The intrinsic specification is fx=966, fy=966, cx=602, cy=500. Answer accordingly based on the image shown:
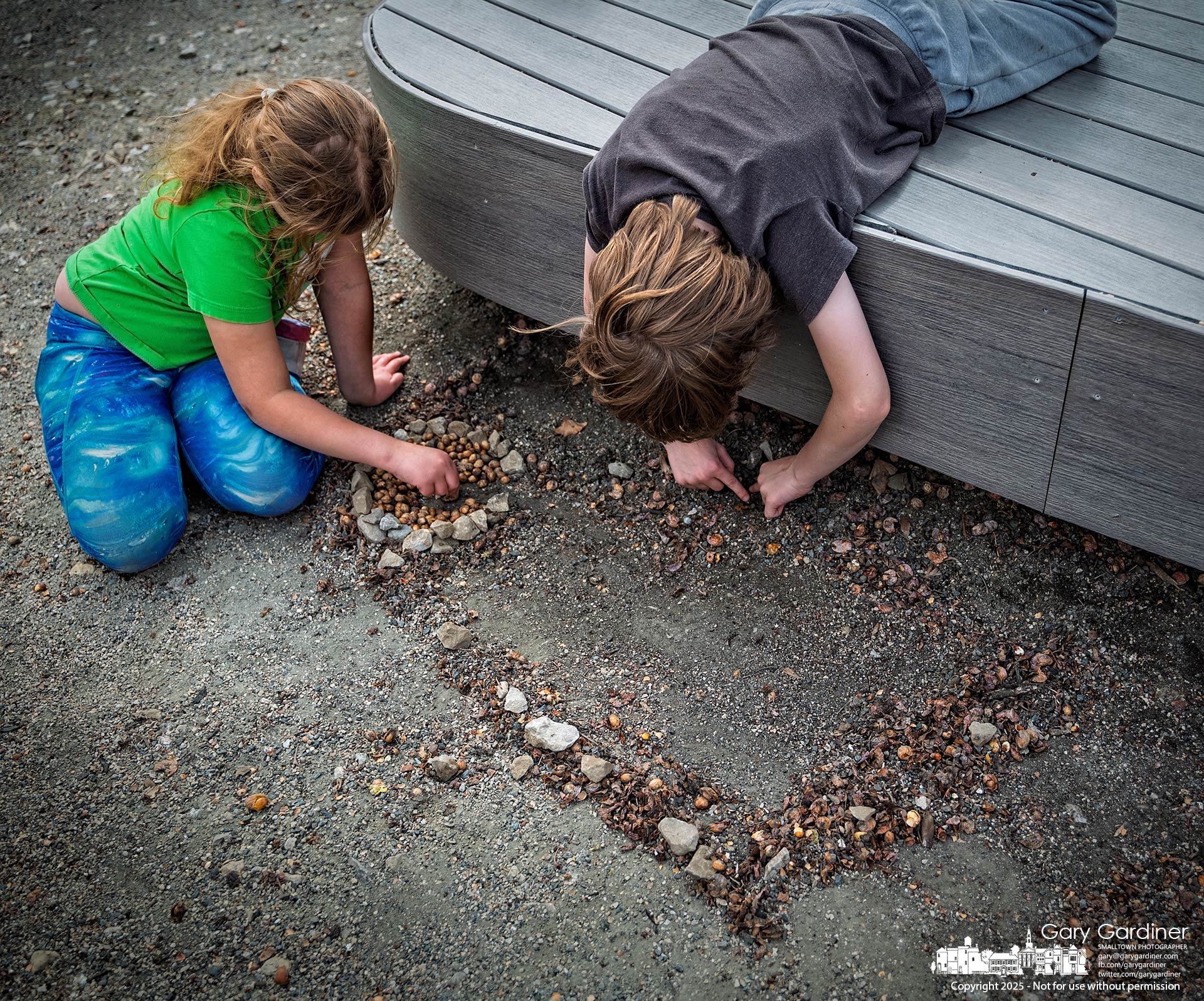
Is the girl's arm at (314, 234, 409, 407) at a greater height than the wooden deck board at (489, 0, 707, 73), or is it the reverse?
the wooden deck board at (489, 0, 707, 73)

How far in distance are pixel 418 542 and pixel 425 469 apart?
16cm

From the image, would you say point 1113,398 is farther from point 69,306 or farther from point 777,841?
point 69,306

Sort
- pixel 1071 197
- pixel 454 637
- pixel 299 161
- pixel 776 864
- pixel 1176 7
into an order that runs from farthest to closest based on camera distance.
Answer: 1. pixel 1176 7
2. pixel 454 637
3. pixel 299 161
4. pixel 1071 197
5. pixel 776 864

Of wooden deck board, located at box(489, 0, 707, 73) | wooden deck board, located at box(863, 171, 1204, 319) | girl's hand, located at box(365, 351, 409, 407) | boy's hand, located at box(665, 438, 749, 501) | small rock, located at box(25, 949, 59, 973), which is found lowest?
small rock, located at box(25, 949, 59, 973)

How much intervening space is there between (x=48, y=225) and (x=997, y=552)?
2.85 m

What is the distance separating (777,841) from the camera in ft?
5.27

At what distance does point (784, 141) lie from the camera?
5.13 feet

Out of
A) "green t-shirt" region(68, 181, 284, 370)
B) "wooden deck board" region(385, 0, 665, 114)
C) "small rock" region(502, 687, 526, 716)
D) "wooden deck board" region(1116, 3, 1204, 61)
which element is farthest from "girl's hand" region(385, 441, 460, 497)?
"wooden deck board" region(1116, 3, 1204, 61)

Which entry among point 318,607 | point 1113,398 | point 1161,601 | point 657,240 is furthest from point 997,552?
point 318,607

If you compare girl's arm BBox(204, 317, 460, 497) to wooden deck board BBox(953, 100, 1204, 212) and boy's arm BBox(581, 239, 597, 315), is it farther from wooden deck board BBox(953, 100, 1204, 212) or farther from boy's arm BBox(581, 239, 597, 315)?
wooden deck board BBox(953, 100, 1204, 212)

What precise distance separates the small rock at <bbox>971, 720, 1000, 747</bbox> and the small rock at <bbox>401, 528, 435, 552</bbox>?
1131mm

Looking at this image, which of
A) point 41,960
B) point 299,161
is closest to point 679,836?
point 41,960

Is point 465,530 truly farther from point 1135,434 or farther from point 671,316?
point 1135,434

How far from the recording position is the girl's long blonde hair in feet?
5.91
